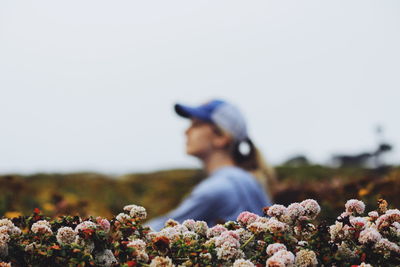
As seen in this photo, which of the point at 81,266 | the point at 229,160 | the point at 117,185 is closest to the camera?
the point at 81,266

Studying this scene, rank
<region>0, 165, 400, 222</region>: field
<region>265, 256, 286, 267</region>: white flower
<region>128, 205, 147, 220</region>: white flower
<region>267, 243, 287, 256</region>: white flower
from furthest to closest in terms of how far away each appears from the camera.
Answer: <region>0, 165, 400, 222</region>: field
<region>128, 205, 147, 220</region>: white flower
<region>267, 243, 287, 256</region>: white flower
<region>265, 256, 286, 267</region>: white flower

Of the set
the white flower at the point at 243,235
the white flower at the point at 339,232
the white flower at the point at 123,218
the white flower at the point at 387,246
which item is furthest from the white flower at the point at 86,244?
the white flower at the point at 387,246

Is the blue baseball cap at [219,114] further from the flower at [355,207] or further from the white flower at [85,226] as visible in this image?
the white flower at [85,226]

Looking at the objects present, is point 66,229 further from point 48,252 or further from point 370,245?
point 370,245

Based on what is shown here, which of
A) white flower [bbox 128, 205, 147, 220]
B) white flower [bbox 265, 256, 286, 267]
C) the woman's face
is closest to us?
white flower [bbox 265, 256, 286, 267]

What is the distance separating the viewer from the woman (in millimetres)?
4957

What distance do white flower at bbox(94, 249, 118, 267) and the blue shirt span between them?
218 cm

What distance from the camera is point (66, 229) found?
250 centimetres

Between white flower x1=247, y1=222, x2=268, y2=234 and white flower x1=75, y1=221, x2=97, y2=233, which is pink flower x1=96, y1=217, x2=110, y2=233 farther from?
white flower x1=247, y1=222, x2=268, y2=234

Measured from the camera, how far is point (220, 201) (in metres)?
4.98

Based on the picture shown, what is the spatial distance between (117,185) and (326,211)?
7501mm

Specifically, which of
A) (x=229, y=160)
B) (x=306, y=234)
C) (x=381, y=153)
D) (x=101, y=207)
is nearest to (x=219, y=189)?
(x=229, y=160)

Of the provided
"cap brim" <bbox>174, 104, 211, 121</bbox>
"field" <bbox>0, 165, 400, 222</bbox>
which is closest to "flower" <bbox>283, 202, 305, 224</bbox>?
"field" <bbox>0, 165, 400, 222</bbox>

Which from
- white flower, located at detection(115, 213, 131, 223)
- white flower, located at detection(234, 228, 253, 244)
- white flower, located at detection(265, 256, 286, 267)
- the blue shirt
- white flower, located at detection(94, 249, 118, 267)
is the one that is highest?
the blue shirt
